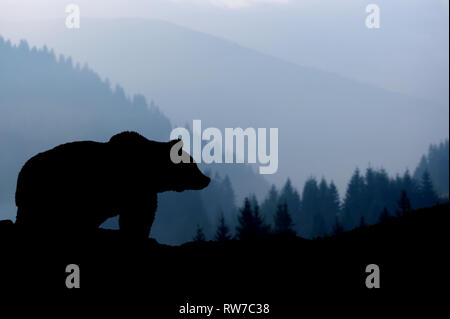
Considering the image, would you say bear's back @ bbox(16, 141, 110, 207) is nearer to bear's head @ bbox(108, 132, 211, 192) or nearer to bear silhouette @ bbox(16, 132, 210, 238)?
bear silhouette @ bbox(16, 132, 210, 238)

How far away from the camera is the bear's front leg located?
10336 mm

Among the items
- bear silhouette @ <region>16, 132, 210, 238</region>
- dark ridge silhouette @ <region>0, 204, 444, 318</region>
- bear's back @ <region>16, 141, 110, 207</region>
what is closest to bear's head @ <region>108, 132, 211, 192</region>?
bear silhouette @ <region>16, 132, 210, 238</region>

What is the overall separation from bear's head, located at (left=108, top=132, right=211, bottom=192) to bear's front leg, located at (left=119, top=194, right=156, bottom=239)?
21.7 inches

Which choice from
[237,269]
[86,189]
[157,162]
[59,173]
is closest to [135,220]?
[86,189]

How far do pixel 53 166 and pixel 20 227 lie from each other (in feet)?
4.46

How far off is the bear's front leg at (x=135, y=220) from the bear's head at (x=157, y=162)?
0.55 m

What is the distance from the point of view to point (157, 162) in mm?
11094

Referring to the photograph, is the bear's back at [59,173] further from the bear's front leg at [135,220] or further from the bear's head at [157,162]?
the bear's front leg at [135,220]

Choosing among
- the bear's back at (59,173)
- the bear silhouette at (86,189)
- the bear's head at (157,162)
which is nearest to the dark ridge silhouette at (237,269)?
the bear silhouette at (86,189)

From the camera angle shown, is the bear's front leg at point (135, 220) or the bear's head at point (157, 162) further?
the bear's head at point (157, 162)

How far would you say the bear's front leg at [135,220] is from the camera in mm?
10336

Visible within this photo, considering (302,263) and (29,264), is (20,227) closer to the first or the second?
(29,264)

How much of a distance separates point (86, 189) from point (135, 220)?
109 cm
